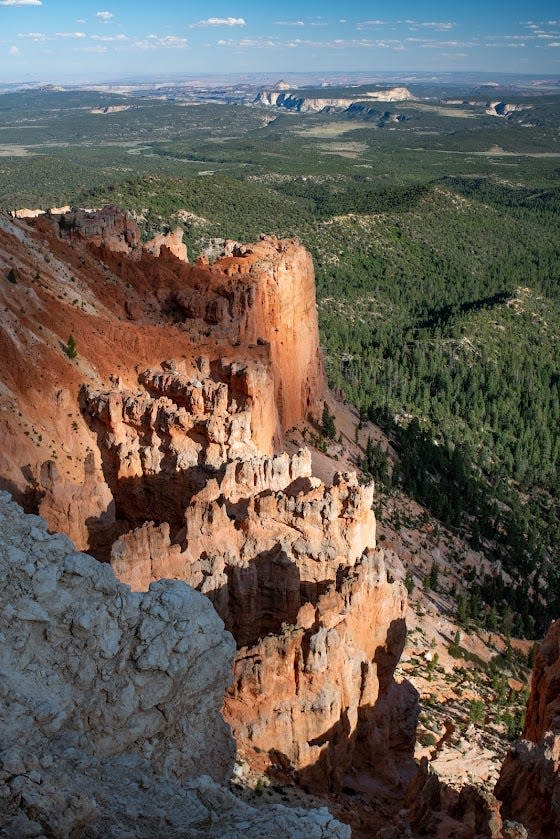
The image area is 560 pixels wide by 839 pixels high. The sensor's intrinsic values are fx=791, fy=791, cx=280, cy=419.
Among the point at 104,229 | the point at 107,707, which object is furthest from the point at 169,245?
the point at 107,707

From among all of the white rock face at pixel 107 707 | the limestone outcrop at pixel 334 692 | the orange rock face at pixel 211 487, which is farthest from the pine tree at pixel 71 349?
the white rock face at pixel 107 707

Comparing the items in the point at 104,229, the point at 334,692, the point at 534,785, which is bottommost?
the point at 534,785

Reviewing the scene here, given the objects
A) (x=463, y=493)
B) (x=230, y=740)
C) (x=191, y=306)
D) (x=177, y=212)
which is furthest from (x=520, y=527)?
(x=177, y=212)

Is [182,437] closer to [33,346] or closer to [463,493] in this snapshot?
[33,346]

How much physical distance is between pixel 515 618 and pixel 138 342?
906 inches

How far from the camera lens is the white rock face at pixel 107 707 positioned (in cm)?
898

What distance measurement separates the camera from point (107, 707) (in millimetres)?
11406

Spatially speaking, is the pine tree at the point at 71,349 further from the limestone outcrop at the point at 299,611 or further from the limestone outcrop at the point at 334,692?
the limestone outcrop at the point at 334,692

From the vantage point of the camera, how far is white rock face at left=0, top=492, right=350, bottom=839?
898 centimetres

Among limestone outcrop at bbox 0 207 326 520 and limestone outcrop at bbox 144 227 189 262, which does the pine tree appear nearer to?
limestone outcrop at bbox 0 207 326 520

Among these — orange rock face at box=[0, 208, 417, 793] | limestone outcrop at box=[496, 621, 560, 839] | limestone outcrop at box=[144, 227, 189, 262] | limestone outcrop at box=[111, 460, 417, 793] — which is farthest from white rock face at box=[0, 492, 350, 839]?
limestone outcrop at box=[144, 227, 189, 262]

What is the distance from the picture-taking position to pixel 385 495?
150 feet

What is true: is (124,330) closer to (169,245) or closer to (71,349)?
(71,349)

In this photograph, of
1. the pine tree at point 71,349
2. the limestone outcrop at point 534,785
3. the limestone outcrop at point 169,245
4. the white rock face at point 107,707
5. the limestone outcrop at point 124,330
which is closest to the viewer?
the white rock face at point 107,707
